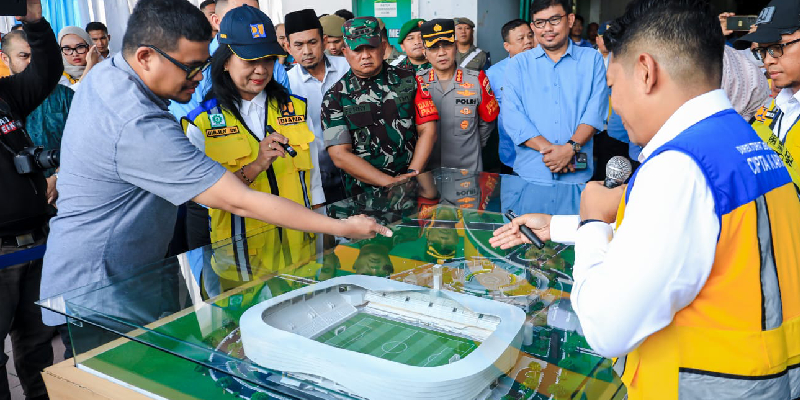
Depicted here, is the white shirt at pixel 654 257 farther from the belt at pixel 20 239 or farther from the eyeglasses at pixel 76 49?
the eyeglasses at pixel 76 49

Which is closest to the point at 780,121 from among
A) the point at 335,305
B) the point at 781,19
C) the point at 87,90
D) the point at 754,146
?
the point at 781,19

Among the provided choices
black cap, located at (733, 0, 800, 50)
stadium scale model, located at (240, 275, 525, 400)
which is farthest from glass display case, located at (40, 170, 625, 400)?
black cap, located at (733, 0, 800, 50)

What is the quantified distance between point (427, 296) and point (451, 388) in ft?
1.43

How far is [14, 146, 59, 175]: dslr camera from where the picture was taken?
248 cm

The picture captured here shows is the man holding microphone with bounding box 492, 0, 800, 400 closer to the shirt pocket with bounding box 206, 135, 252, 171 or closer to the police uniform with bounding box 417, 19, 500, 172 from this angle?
the shirt pocket with bounding box 206, 135, 252, 171

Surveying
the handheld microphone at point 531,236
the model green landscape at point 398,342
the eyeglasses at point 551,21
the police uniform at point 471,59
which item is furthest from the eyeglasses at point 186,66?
the police uniform at point 471,59

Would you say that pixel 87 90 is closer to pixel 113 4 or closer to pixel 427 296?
pixel 427 296

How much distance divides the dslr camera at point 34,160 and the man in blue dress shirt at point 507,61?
286 centimetres

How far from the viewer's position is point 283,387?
3.75 ft

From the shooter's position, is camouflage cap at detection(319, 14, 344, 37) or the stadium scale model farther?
camouflage cap at detection(319, 14, 344, 37)

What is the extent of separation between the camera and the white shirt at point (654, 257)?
93 centimetres

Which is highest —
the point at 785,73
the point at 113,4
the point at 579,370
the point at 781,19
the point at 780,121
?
the point at 113,4

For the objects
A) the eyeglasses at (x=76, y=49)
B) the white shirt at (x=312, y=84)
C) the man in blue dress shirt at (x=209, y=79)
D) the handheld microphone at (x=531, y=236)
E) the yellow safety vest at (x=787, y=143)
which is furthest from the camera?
the eyeglasses at (x=76, y=49)

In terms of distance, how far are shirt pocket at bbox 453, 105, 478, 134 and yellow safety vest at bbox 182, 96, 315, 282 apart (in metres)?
1.26
